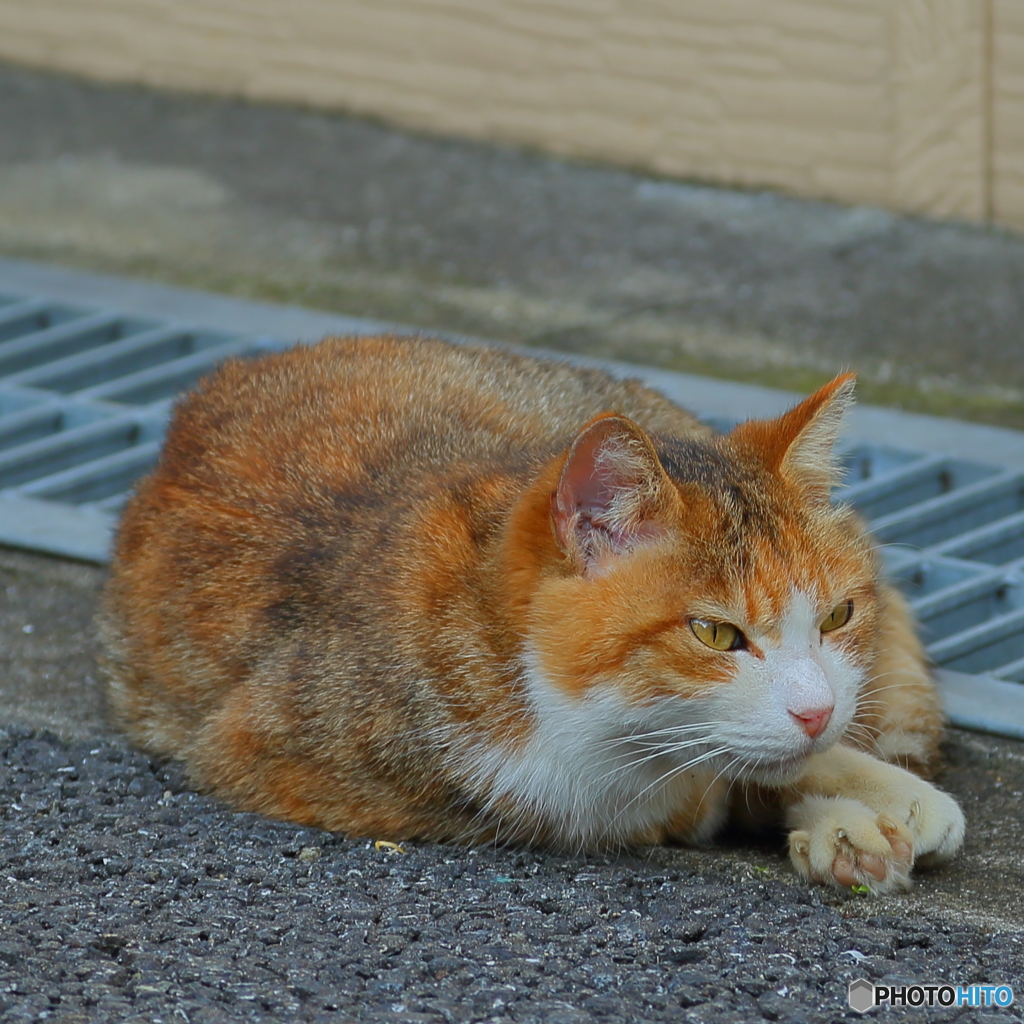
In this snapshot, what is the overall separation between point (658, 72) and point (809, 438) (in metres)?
4.28

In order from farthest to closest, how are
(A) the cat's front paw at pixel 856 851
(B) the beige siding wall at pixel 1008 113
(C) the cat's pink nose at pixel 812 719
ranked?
(B) the beige siding wall at pixel 1008 113
(A) the cat's front paw at pixel 856 851
(C) the cat's pink nose at pixel 812 719

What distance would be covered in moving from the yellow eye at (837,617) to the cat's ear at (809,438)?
0.87 ft

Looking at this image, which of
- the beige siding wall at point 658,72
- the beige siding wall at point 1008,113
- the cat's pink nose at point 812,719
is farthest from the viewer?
the beige siding wall at point 658,72

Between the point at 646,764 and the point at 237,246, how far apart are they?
425cm

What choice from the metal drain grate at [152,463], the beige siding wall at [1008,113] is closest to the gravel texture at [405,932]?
the metal drain grate at [152,463]

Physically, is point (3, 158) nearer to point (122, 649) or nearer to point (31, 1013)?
point (122, 649)

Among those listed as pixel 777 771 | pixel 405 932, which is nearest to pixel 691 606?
pixel 777 771

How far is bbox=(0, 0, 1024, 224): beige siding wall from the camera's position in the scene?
22.2ft

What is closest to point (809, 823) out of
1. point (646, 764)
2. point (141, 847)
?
point (646, 764)

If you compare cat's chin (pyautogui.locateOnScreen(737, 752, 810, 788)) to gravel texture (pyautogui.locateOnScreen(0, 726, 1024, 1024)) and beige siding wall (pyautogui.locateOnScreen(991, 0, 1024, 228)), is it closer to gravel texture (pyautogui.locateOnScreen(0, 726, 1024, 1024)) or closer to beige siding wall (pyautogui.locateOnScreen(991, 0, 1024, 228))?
gravel texture (pyautogui.locateOnScreen(0, 726, 1024, 1024))

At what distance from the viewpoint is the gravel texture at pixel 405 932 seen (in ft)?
9.35

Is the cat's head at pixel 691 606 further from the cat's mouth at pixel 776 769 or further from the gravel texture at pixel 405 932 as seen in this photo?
the gravel texture at pixel 405 932

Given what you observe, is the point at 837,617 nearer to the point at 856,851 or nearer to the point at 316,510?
the point at 856,851

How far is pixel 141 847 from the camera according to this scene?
3420mm
